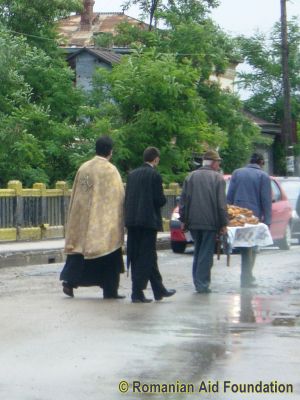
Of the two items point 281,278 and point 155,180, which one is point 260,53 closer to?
point 281,278

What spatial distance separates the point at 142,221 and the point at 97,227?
1.82 feet

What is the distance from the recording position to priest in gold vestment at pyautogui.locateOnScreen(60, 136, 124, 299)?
14.1 meters

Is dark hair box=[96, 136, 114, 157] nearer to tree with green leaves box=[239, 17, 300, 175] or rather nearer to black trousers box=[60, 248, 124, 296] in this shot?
black trousers box=[60, 248, 124, 296]

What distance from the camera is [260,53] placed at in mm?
68812

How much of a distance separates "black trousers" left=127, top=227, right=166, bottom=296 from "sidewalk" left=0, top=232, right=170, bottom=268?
8.97m

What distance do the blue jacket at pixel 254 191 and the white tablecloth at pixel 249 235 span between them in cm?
29

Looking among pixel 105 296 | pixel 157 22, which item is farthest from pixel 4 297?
pixel 157 22

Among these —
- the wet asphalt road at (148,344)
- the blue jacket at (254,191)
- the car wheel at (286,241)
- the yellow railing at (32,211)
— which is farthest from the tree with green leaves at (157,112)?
the wet asphalt road at (148,344)

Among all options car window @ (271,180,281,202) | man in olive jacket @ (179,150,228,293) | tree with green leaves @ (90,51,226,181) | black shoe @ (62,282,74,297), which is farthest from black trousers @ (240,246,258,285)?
tree with green leaves @ (90,51,226,181)

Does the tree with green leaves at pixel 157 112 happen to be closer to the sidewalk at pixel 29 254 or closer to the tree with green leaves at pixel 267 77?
the sidewalk at pixel 29 254

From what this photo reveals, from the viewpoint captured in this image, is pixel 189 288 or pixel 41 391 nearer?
pixel 41 391

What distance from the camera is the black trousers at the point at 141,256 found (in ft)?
46.0

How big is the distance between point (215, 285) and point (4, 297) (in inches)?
127

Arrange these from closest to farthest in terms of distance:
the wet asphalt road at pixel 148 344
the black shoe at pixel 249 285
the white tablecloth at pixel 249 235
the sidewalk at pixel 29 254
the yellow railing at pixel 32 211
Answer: the wet asphalt road at pixel 148 344 → the white tablecloth at pixel 249 235 → the black shoe at pixel 249 285 → the sidewalk at pixel 29 254 → the yellow railing at pixel 32 211
